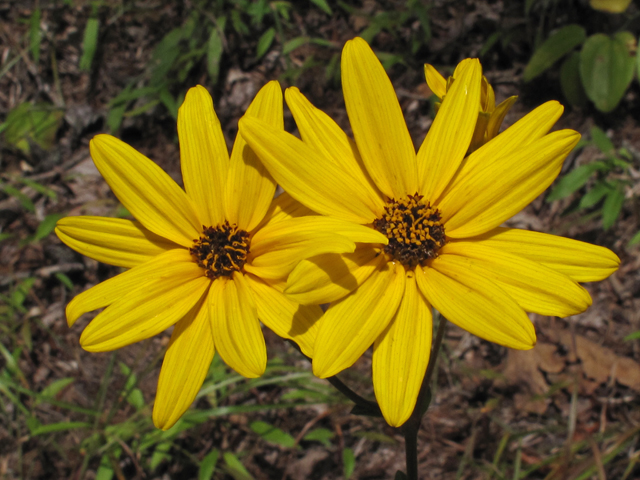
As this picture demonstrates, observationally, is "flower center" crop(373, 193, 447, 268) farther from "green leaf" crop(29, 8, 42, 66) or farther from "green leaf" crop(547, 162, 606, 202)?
"green leaf" crop(29, 8, 42, 66)

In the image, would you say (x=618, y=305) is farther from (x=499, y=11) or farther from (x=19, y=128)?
(x=19, y=128)

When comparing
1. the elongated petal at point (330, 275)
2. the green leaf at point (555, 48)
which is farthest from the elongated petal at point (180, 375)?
the green leaf at point (555, 48)

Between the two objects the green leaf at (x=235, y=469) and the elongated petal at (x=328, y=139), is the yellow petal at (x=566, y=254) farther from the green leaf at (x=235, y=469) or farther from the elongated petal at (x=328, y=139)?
the green leaf at (x=235, y=469)

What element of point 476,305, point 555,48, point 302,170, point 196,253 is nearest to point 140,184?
point 196,253

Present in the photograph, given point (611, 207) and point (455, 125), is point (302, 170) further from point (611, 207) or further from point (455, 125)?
point (611, 207)

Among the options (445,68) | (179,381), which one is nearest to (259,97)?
(179,381)
